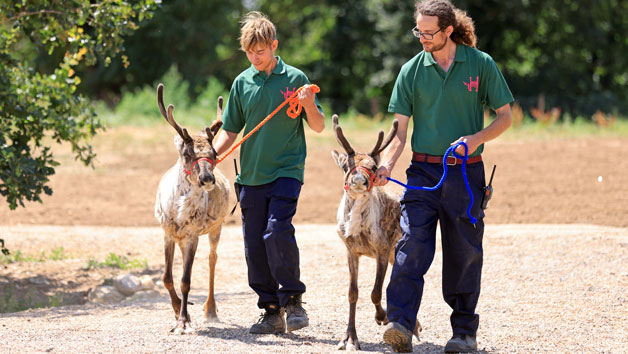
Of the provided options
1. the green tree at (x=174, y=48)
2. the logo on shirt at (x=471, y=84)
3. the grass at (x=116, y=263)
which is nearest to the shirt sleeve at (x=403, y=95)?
the logo on shirt at (x=471, y=84)

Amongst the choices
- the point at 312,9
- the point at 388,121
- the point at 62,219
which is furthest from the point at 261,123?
the point at 312,9

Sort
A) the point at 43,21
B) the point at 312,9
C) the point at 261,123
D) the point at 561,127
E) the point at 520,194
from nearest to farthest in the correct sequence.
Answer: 1. the point at 261,123
2. the point at 43,21
3. the point at 520,194
4. the point at 561,127
5. the point at 312,9

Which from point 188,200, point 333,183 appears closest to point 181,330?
point 188,200

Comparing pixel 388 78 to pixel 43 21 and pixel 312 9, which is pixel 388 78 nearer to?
pixel 312 9

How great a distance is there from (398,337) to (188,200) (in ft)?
7.31

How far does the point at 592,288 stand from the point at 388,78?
65.5 ft

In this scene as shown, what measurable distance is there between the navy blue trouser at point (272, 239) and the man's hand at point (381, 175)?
0.88m

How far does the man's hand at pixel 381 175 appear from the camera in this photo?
6711 mm

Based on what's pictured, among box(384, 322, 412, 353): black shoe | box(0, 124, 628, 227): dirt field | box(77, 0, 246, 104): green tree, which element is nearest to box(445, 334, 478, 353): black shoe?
box(384, 322, 412, 353): black shoe

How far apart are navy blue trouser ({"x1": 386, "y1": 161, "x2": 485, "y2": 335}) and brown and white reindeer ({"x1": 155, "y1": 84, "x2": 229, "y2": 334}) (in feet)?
5.33

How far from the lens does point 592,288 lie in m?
9.30

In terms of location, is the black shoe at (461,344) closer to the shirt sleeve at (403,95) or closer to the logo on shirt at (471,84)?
the shirt sleeve at (403,95)

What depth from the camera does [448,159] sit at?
6719mm

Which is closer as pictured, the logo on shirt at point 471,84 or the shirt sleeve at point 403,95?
the logo on shirt at point 471,84
